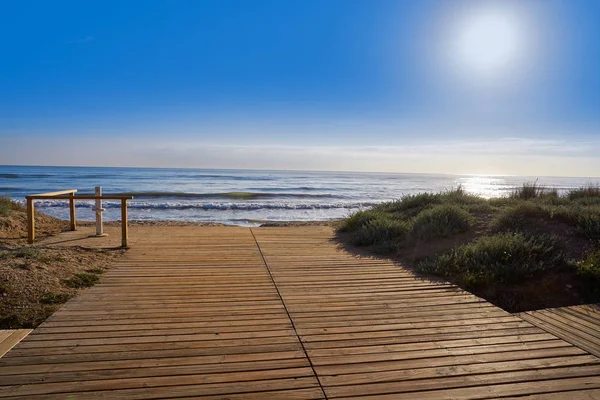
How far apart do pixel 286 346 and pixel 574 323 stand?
2658 millimetres

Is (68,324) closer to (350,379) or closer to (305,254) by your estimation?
(350,379)

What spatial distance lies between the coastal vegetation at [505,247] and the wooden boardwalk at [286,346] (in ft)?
2.22

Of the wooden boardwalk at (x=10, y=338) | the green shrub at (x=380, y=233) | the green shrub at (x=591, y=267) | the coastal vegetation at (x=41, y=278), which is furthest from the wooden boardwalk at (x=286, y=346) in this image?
the green shrub at (x=380, y=233)

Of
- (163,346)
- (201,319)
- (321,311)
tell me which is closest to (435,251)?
(321,311)

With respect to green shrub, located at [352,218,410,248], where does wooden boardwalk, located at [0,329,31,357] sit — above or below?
below

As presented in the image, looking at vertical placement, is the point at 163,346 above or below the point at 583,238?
below

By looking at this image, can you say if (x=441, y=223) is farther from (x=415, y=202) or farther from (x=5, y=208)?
(x=5, y=208)

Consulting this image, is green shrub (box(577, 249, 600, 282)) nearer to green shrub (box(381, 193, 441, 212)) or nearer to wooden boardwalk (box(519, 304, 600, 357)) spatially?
wooden boardwalk (box(519, 304, 600, 357))

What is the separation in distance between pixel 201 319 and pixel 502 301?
3368mm

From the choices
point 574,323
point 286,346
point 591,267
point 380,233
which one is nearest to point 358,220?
point 380,233

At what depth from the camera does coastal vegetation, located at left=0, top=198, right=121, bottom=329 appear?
3.67m

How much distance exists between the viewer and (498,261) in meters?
5.36

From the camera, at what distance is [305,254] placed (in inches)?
264

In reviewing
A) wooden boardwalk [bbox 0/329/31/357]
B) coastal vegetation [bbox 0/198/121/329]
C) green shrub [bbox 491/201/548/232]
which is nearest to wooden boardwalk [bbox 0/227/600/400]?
wooden boardwalk [bbox 0/329/31/357]
